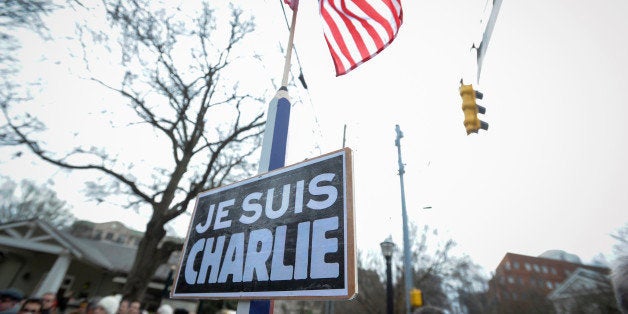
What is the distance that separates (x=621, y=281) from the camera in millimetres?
1641

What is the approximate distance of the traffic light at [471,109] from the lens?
617 cm

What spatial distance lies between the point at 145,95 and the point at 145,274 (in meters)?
7.30

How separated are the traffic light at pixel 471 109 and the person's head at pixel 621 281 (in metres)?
4.84

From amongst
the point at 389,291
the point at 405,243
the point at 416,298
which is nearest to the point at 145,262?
the point at 389,291

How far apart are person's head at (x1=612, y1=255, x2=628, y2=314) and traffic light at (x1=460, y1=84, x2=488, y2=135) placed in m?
4.84

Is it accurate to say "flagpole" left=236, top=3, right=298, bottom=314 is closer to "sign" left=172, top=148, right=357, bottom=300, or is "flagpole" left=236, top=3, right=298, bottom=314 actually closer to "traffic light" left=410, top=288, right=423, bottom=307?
"sign" left=172, top=148, right=357, bottom=300

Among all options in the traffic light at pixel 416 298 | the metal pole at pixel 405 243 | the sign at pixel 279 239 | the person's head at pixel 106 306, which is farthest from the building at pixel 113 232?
the sign at pixel 279 239

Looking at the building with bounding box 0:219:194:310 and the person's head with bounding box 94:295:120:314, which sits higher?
the building with bounding box 0:219:194:310

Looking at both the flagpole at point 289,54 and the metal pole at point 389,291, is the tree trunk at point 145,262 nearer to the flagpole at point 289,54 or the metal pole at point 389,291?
the metal pole at point 389,291

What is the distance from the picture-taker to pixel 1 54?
6699mm

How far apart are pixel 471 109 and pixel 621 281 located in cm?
517

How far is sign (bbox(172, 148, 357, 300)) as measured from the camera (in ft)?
5.24

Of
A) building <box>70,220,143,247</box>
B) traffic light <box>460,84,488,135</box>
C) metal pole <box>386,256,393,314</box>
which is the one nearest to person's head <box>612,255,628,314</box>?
traffic light <box>460,84,488,135</box>

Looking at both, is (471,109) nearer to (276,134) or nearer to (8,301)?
(276,134)
